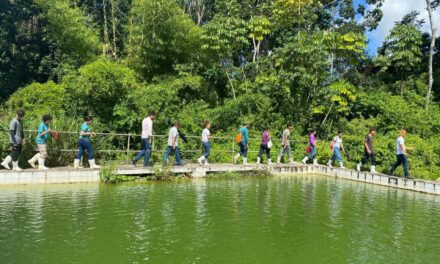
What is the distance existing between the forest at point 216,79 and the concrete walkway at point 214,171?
1.45 meters

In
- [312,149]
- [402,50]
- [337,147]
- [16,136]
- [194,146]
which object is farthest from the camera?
[402,50]

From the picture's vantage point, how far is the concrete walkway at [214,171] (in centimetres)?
1088

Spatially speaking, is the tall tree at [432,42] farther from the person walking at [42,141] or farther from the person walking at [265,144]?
the person walking at [42,141]

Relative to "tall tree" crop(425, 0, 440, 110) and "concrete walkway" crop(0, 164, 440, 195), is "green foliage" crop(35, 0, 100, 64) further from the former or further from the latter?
"tall tree" crop(425, 0, 440, 110)

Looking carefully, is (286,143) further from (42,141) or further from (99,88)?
(42,141)

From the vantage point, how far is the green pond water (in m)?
5.92

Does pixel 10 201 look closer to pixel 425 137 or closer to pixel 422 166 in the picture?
pixel 422 166

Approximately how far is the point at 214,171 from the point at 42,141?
218 inches

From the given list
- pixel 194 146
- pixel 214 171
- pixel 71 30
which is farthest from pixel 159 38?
pixel 214 171

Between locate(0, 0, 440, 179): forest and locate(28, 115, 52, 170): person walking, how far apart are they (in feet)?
3.22

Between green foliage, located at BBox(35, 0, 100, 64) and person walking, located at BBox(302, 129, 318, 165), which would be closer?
person walking, located at BBox(302, 129, 318, 165)

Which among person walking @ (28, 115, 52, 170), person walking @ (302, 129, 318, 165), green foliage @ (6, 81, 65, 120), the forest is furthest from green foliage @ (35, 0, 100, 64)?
person walking @ (302, 129, 318, 165)

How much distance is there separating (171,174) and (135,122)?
15.0ft

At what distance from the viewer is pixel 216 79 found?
76.2ft
